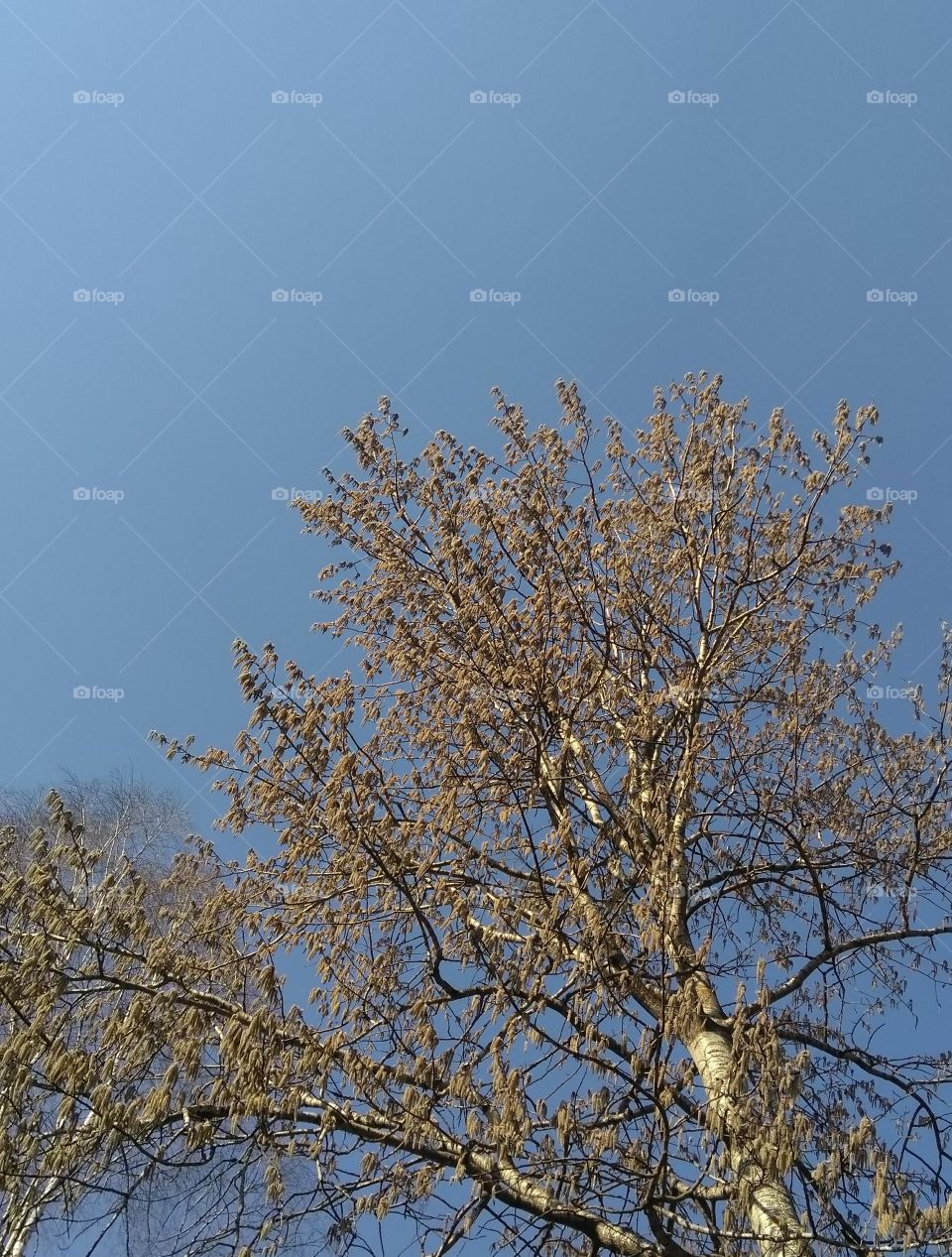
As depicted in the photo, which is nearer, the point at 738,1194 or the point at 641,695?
the point at 738,1194

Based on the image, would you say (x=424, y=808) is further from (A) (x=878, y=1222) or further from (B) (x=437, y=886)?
(A) (x=878, y=1222)

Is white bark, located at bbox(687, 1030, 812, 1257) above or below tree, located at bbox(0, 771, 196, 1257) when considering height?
above

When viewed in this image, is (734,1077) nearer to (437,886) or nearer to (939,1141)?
(437,886)

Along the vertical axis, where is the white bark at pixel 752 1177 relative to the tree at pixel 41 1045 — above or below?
above

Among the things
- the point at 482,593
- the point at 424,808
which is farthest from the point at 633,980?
the point at 482,593

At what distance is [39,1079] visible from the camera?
2818 millimetres

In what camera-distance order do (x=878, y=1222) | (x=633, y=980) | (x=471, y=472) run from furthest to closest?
(x=471, y=472) → (x=633, y=980) → (x=878, y=1222)

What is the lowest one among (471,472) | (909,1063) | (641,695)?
(909,1063)

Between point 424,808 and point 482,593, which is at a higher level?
point 482,593

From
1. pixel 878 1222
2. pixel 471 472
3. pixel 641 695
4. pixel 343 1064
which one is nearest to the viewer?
pixel 878 1222

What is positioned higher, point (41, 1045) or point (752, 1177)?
point (752, 1177)

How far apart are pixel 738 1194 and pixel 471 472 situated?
3.78 meters

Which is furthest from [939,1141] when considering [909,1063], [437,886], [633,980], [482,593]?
[482,593]

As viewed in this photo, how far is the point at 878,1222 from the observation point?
2049mm
